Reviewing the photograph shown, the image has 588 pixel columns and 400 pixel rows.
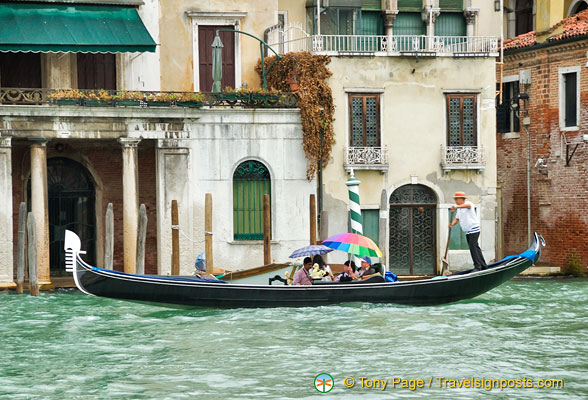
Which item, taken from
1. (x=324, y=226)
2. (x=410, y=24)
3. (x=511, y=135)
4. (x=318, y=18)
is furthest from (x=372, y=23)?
(x=324, y=226)

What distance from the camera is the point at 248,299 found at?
75.6ft

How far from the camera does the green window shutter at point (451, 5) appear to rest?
32812 millimetres

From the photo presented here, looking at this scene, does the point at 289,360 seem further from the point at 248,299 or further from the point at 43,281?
the point at 43,281

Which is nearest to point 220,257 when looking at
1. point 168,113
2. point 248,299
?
point 168,113

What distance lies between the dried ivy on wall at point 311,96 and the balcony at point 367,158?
526 millimetres

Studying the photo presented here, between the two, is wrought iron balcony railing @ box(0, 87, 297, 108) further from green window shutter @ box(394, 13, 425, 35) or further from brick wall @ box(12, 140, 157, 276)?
green window shutter @ box(394, 13, 425, 35)

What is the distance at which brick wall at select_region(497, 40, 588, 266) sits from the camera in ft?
105

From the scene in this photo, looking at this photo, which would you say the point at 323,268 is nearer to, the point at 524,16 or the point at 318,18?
the point at 318,18

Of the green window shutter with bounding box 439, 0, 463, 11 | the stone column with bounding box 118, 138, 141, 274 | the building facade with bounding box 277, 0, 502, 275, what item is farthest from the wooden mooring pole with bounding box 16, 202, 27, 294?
the green window shutter with bounding box 439, 0, 463, 11

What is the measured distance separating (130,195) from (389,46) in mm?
7405

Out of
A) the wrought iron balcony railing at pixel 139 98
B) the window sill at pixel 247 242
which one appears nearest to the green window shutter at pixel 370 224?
the window sill at pixel 247 242

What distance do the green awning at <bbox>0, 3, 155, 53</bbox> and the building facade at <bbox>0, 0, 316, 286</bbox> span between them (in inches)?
1.5

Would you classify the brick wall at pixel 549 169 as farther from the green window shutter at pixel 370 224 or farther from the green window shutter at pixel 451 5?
the green window shutter at pixel 370 224

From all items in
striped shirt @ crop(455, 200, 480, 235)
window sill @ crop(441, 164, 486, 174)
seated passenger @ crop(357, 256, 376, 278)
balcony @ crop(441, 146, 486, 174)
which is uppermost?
balcony @ crop(441, 146, 486, 174)
